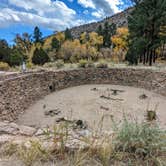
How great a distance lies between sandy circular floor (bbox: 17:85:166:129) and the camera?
337 inches

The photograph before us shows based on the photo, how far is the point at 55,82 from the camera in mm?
13320

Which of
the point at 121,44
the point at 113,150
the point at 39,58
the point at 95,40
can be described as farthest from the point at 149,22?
the point at 95,40

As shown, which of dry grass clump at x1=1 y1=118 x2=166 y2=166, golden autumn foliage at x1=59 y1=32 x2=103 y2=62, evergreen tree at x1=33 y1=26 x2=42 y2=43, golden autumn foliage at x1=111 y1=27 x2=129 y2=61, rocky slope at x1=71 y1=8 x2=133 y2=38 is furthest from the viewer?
rocky slope at x1=71 y1=8 x2=133 y2=38

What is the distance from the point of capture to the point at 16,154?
2.54 meters

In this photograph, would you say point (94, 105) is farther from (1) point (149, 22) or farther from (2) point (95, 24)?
(2) point (95, 24)

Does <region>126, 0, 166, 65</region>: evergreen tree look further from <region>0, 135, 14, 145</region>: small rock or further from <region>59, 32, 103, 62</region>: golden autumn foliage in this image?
<region>0, 135, 14, 145</region>: small rock

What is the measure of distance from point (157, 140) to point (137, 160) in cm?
38

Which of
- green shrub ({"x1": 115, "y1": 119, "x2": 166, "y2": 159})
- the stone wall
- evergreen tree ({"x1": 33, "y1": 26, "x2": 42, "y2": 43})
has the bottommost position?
the stone wall

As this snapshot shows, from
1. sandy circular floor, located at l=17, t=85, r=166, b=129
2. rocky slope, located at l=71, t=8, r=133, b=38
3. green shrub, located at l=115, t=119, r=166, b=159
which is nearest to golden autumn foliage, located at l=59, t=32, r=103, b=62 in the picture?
sandy circular floor, located at l=17, t=85, r=166, b=129

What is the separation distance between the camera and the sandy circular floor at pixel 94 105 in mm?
8562

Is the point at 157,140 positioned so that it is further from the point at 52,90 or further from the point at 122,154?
the point at 52,90

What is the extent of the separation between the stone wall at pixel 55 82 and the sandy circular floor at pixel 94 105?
45cm

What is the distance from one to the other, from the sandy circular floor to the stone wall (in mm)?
455

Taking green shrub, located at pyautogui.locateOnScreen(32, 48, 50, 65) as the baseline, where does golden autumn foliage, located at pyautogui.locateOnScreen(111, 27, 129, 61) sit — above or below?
above
